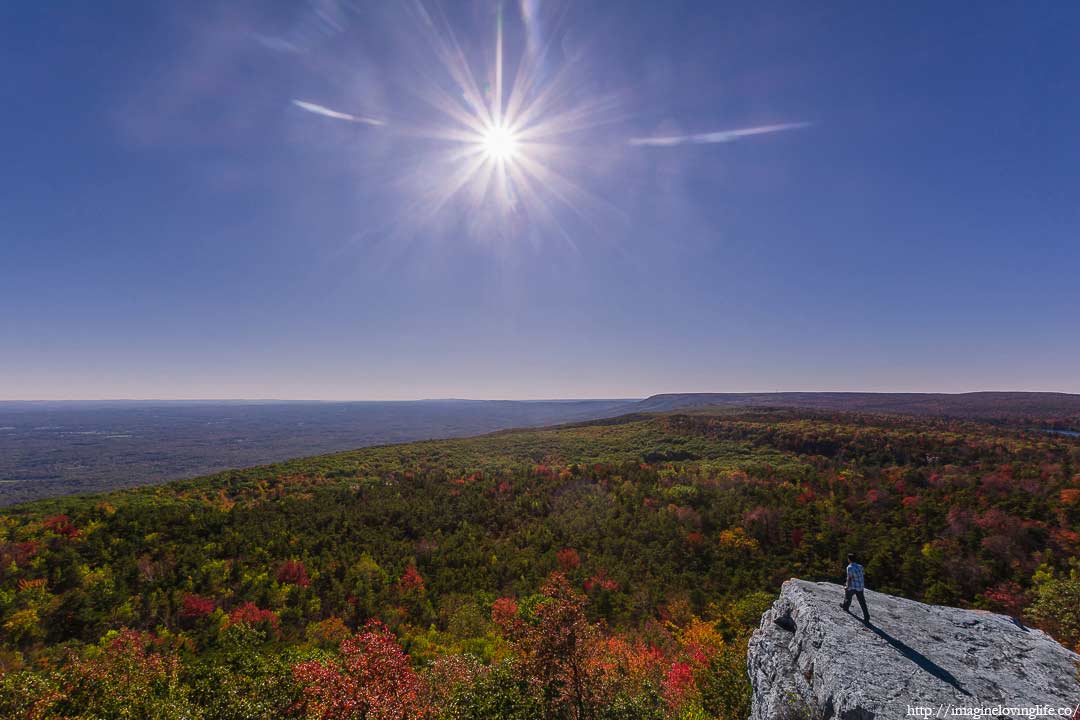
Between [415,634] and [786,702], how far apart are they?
65.8 feet

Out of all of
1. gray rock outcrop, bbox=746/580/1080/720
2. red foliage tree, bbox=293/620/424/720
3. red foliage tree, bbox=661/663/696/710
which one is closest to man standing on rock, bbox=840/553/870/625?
gray rock outcrop, bbox=746/580/1080/720

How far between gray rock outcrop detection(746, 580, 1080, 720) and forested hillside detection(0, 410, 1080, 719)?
5175 mm

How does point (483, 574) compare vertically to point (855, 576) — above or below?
below

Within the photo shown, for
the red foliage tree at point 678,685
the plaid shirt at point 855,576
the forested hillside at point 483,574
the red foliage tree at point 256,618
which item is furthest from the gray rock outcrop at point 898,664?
the red foliage tree at point 256,618

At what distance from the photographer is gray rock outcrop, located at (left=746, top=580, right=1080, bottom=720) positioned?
35.2 feet

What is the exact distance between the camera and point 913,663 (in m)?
11.9

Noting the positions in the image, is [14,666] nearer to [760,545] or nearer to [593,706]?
[593,706]

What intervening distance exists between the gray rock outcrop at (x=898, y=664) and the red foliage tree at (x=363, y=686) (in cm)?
1314

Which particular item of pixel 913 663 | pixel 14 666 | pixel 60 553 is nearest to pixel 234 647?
pixel 14 666

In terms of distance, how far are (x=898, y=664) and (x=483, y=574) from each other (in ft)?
88.5

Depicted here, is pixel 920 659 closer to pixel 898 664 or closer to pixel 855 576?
pixel 898 664

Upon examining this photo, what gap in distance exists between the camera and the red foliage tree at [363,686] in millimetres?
10992

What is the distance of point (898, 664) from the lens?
11.8 m

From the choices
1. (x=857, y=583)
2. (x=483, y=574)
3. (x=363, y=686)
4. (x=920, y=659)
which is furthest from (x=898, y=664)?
(x=483, y=574)
